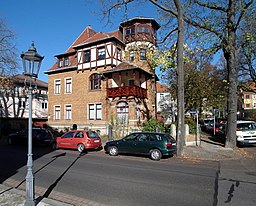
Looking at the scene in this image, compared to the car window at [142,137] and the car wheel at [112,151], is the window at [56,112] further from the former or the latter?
the car window at [142,137]

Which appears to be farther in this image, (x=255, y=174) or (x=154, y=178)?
(x=255, y=174)

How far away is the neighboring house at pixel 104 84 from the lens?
85.1 feet

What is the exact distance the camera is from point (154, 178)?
324 inches

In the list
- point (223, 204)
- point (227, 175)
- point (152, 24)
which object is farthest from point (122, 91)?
point (223, 204)

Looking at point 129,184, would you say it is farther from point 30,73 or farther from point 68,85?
point 68,85

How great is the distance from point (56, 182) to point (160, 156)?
6.63 metres

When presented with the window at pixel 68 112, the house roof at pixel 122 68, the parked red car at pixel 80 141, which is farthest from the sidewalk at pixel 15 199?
the window at pixel 68 112

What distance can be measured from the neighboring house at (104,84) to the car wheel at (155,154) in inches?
467

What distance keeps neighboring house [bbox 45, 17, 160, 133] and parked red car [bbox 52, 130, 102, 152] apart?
850 centimetres

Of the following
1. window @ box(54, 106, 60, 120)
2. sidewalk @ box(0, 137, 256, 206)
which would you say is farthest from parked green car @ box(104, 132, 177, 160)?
window @ box(54, 106, 60, 120)

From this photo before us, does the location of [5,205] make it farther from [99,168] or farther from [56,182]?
[99,168]

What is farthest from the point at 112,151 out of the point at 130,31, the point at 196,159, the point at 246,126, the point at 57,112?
the point at 57,112

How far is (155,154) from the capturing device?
12867mm

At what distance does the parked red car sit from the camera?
16.0 meters
